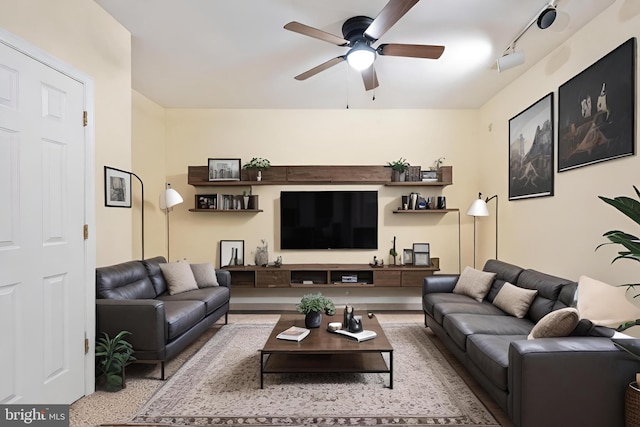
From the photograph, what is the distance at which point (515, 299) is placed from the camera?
3.12 meters

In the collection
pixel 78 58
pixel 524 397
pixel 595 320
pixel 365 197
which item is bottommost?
pixel 524 397

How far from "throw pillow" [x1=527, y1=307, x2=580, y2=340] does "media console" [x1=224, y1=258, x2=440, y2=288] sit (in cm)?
252

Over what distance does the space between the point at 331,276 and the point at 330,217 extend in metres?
0.87

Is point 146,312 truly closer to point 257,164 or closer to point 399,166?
point 257,164

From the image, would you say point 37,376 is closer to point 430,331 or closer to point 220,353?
point 220,353

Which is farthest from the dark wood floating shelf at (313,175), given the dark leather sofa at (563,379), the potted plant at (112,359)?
the dark leather sofa at (563,379)

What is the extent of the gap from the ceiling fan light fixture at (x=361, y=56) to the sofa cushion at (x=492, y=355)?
96.3 inches

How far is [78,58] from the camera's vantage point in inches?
105

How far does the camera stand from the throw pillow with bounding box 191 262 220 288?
4152mm

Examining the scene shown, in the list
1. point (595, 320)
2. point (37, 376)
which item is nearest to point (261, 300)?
point (37, 376)

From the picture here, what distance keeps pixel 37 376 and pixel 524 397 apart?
293cm

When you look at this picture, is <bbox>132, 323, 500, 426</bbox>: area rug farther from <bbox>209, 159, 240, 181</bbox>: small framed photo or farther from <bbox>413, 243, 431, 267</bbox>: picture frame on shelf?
<bbox>209, 159, 240, 181</bbox>: small framed photo

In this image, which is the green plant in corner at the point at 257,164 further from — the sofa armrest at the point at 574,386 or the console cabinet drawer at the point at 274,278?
the sofa armrest at the point at 574,386

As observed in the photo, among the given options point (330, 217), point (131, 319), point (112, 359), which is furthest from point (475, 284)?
point (112, 359)
